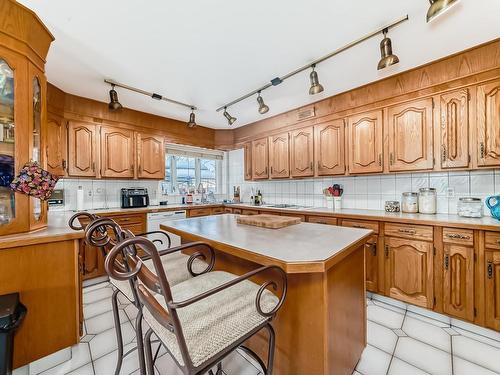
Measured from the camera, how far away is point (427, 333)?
6.05 feet

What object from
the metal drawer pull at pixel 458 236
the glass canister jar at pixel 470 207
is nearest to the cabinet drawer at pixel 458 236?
the metal drawer pull at pixel 458 236

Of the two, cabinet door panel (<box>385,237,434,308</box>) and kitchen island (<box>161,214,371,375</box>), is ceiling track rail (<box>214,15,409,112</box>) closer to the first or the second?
kitchen island (<box>161,214,371,375</box>)

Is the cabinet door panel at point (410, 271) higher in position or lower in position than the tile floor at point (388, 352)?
higher

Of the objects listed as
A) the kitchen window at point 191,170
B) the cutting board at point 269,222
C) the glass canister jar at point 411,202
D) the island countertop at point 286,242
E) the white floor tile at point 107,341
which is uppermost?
the kitchen window at point 191,170

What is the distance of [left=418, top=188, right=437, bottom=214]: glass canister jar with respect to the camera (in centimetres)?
234

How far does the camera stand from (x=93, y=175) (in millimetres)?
3100

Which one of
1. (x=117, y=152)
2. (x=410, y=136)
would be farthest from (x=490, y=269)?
(x=117, y=152)

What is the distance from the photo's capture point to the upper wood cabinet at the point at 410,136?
225 cm

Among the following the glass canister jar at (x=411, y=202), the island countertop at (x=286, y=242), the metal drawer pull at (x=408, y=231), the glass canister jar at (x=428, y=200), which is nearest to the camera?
the island countertop at (x=286, y=242)

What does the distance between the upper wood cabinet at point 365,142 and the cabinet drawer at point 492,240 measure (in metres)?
1.07

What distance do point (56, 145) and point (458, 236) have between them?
437 centimetres

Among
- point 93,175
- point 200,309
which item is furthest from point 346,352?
point 93,175

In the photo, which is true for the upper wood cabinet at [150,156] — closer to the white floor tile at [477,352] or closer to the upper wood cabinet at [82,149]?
the upper wood cabinet at [82,149]

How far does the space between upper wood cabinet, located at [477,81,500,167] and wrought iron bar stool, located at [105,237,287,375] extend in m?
2.28
